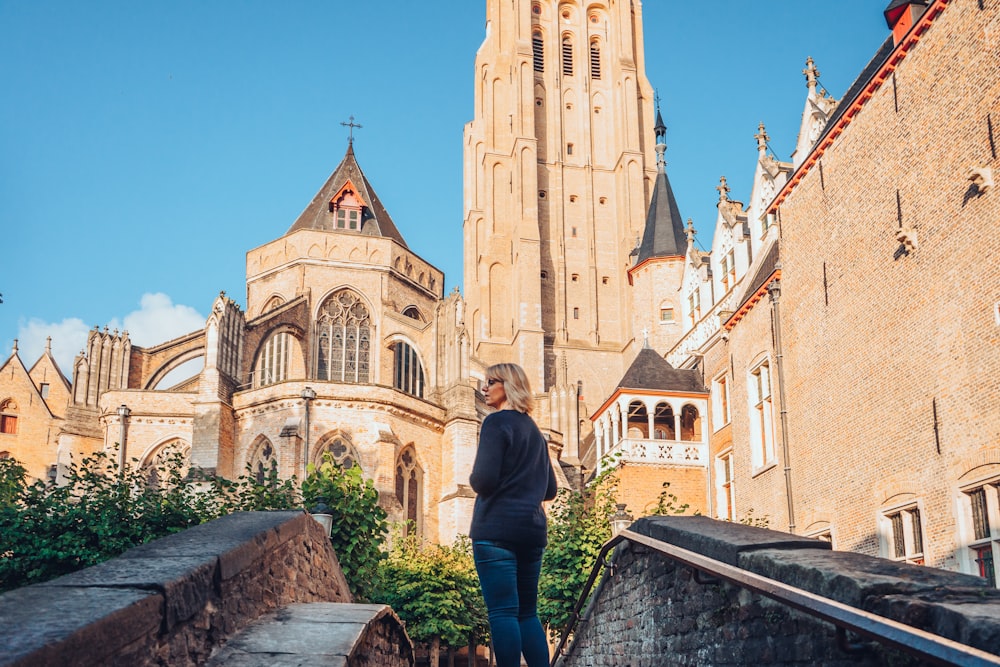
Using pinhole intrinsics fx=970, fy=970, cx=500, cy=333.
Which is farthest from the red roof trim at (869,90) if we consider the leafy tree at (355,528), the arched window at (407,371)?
the arched window at (407,371)

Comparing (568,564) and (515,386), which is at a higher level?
(515,386)

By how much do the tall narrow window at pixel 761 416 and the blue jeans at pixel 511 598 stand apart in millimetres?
16793

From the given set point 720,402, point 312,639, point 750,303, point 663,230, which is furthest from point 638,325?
point 312,639

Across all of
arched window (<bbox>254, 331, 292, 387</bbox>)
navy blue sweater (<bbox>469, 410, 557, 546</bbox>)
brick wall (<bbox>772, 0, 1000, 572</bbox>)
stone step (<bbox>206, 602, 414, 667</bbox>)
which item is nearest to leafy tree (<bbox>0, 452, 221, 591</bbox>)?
stone step (<bbox>206, 602, 414, 667</bbox>)

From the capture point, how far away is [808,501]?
18.5 metres

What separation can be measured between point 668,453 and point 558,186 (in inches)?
990

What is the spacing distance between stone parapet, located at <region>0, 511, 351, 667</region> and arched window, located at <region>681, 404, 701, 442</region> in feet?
76.1

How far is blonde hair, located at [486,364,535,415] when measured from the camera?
5324mm

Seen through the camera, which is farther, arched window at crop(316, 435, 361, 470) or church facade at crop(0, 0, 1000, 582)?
arched window at crop(316, 435, 361, 470)

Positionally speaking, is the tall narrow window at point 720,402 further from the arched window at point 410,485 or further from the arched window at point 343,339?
the arched window at point 343,339

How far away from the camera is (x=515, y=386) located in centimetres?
534

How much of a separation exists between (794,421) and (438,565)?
9630 millimetres

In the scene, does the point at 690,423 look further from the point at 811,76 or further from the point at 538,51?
the point at 538,51

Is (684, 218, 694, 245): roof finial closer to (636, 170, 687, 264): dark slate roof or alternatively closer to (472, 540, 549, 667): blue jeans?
(636, 170, 687, 264): dark slate roof
